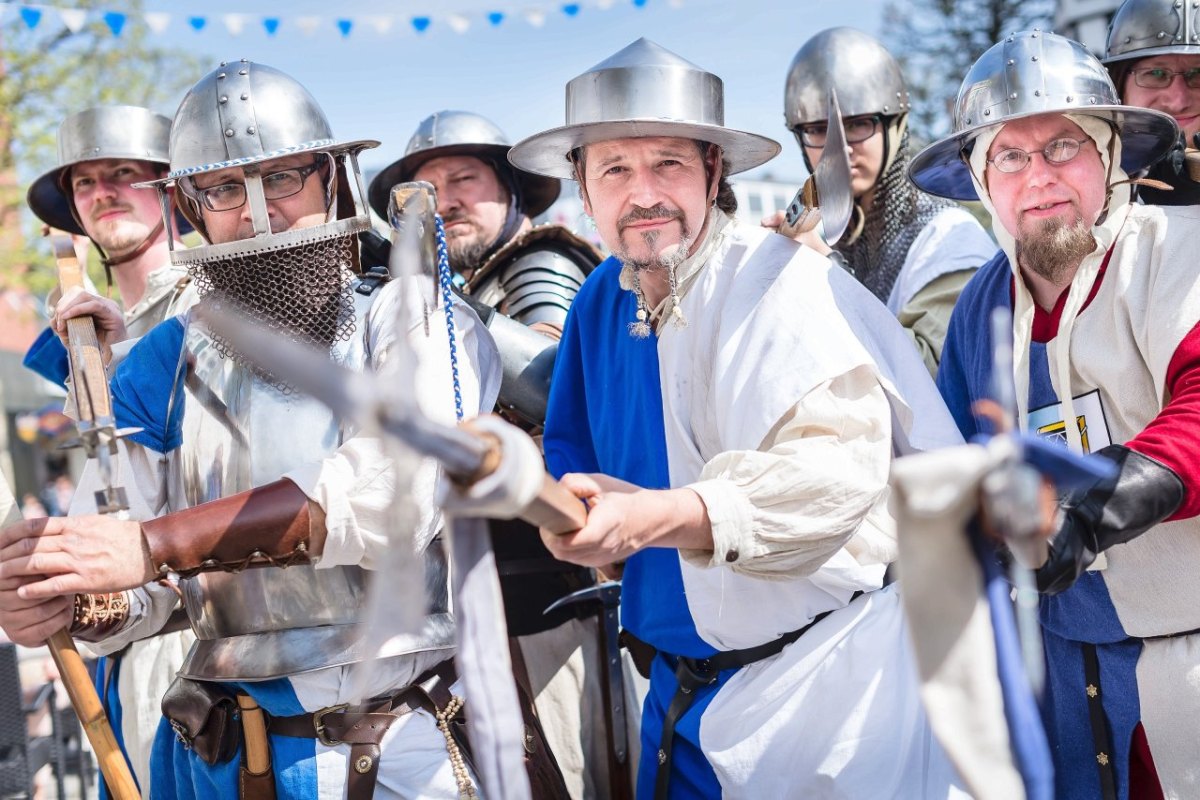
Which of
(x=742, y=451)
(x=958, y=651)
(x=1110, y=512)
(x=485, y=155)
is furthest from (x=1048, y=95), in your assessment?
(x=485, y=155)

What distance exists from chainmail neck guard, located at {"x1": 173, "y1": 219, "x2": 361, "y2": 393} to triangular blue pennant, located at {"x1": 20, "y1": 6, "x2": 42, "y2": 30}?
4.16m

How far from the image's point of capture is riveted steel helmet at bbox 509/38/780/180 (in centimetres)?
276

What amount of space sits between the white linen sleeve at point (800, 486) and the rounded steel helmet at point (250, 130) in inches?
46.1

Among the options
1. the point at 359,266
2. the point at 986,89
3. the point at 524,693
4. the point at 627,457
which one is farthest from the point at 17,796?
the point at 986,89

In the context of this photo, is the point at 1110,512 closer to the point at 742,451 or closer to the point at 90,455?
the point at 742,451

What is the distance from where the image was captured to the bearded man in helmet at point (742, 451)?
235cm

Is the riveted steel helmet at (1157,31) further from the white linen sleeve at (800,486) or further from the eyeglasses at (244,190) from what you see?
the eyeglasses at (244,190)

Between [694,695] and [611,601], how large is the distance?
1232 millimetres

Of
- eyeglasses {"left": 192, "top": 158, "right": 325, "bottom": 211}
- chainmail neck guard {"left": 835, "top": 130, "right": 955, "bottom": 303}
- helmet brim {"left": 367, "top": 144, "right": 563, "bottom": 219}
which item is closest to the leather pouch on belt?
eyeglasses {"left": 192, "top": 158, "right": 325, "bottom": 211}

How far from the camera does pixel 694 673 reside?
282cm

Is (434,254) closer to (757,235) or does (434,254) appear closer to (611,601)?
(757,235)

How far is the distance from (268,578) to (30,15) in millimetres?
4828

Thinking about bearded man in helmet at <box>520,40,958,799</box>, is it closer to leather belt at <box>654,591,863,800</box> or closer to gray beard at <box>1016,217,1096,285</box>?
leather belt at <box>654,591,863,800</box>

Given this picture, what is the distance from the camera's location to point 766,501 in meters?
2.27
